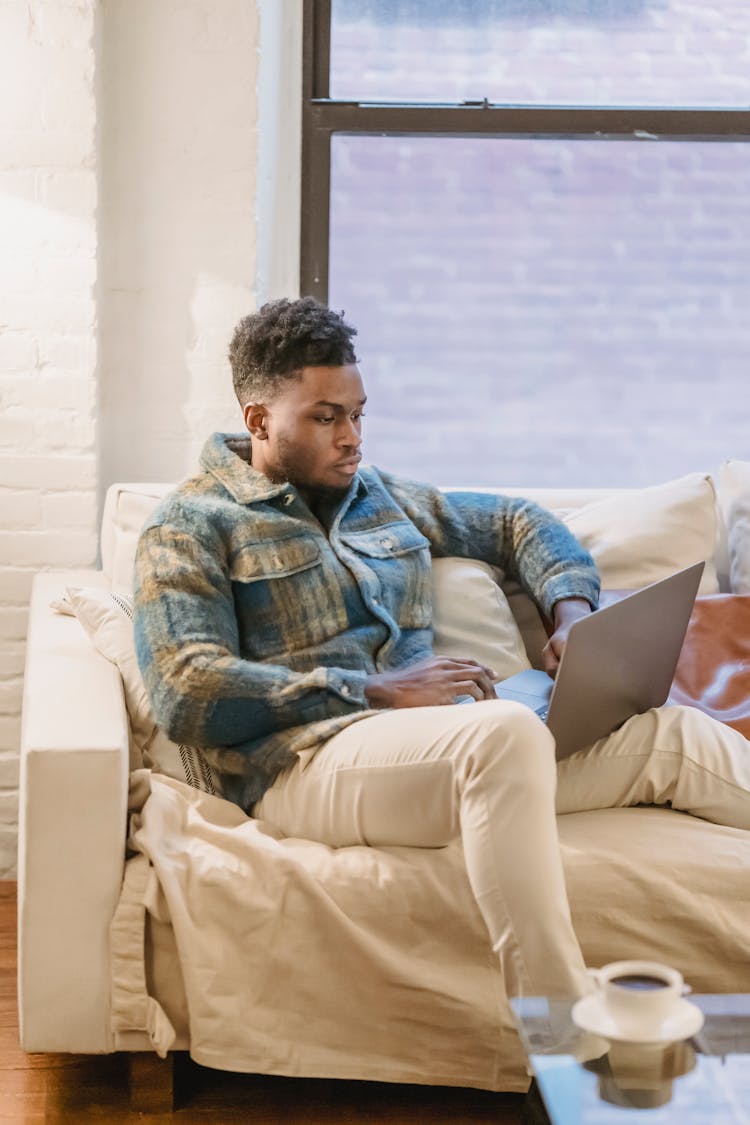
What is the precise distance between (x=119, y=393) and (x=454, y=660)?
3.62 ft

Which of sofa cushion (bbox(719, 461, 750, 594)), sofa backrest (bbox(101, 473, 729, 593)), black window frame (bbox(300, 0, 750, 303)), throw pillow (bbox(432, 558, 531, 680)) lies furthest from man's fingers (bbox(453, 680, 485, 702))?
black window frame (bbox(300, 0, 750, 303))

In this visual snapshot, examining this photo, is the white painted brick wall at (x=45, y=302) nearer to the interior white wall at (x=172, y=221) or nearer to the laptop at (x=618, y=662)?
the interior white wall at (x=172, y=221)

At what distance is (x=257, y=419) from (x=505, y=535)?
1.69 feet

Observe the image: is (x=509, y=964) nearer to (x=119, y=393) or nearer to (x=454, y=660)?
(x=454, y=660)

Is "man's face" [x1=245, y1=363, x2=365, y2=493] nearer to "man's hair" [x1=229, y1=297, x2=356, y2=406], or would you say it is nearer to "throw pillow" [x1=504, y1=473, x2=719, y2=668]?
"man's hair" [x1=229, y1=297, x2=356, y2=406]

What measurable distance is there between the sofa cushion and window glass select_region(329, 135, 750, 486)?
533 mm

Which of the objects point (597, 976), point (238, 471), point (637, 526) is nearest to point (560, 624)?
point (637, 526)

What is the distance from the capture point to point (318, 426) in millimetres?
2123

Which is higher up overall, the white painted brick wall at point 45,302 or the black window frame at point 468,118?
the black window frame at point 468,118

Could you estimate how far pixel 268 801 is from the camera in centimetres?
192

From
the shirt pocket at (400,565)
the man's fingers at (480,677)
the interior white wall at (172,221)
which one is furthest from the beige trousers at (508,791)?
the interior white wall at (172,221)

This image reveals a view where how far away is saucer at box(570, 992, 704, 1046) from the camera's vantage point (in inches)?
50.1

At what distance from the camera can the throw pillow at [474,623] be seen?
2.30 meters

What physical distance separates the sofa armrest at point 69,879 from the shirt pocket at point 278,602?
32 cm
